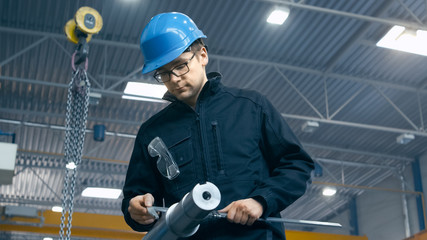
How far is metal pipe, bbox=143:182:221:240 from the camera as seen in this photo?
1532 mm

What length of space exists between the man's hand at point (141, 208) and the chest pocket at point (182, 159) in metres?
0.13

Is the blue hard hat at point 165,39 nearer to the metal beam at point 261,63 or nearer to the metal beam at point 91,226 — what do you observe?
the metal beam at point 261,63

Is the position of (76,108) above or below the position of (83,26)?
below

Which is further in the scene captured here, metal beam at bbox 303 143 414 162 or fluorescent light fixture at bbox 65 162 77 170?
metal beam at bbox 303 143 414 162

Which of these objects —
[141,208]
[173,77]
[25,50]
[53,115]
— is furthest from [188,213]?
[53,115]

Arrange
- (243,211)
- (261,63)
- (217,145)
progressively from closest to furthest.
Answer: (243,211), (217,145), (261,63)

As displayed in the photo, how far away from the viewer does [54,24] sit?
10625mm

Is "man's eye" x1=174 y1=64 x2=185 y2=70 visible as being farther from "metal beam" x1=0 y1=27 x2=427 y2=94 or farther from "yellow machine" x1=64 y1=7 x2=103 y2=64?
"metal beam" x1=0 y1=27 x2=427 y2=94

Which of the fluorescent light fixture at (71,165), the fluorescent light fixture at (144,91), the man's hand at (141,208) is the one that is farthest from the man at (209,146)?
the fluorescent light fixture at (144,91)

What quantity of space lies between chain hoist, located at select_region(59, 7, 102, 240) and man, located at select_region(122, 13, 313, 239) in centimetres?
92

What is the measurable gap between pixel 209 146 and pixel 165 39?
458 millimetres

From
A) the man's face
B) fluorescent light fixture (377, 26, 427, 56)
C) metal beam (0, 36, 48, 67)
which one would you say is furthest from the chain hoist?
fluorescent light fixture (377, 26, 427, 56)

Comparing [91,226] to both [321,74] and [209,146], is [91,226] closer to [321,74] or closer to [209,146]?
[321,74]

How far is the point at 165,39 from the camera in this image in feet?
7.29
